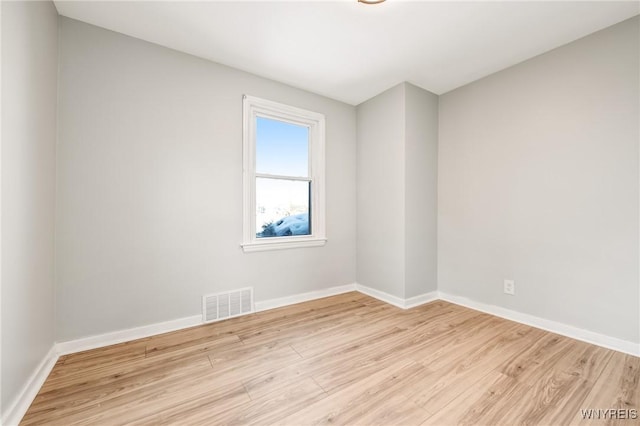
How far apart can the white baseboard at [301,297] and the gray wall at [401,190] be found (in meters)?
0.32

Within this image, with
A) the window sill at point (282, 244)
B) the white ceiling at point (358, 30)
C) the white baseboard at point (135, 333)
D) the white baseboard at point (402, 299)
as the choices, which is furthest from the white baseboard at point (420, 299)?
the white ceiling at point (358, 30)

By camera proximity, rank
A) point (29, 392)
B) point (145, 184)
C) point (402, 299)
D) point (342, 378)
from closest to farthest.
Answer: point (29, 392) → point (342, 378) → point (145, 184) → point (402, 299)

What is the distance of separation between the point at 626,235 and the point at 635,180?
1.34 ft

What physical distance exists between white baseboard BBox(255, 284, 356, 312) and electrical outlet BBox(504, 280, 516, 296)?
5.59 feet

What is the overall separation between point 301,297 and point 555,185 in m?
2.71

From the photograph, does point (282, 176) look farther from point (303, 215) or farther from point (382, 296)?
point (382, 296)

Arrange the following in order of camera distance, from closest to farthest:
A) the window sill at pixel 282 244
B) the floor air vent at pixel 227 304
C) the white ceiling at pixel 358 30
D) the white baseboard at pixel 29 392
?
the white baseboard at pixel 29 392 → the white ceiling at pixel 358 30 → the floor air vent at pixel 227 304 → the window sill at pixel 282 244

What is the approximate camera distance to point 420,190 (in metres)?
3.10

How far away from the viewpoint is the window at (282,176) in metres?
2.80

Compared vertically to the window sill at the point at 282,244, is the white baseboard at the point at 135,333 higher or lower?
lower

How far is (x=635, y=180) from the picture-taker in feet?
6.38

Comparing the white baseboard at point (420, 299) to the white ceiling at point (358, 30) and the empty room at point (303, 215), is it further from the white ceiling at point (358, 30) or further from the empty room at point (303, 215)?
the white ceiling at point (358, 30)

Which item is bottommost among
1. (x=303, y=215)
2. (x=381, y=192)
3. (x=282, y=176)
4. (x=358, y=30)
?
(x=303, y=215)

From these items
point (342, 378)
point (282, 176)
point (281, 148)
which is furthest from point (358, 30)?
point (342, 378)
